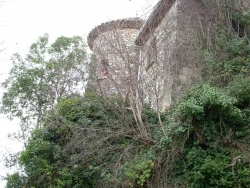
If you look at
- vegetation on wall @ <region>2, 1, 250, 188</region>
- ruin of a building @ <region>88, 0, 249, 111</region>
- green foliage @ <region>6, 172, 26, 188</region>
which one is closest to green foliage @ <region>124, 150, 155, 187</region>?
vegetation on wall @ <region>2, 1, 250, 188</region>

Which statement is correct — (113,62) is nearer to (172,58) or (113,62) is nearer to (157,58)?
(157,58)

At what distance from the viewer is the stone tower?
9.09m

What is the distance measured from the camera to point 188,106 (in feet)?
22.4

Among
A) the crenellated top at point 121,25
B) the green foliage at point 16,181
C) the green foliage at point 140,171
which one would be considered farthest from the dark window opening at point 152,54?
the green foliage at point 16,181

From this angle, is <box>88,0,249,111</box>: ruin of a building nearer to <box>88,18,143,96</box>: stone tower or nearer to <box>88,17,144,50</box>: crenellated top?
<box>88,18,143,96</box>: stone tower

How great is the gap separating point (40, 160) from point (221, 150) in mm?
Answer: 4264

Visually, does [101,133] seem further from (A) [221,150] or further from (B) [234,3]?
(B) [234,3]

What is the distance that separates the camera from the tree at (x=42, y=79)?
44.1 feet

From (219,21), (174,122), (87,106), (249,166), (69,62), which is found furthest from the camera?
(69,62)

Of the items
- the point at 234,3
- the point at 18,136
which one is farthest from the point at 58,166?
the point at 234,3

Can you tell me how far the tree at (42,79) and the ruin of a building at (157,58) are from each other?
2.85m

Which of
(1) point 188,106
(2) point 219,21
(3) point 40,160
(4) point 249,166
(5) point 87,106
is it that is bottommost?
(4) point 249,166

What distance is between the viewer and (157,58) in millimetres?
9852

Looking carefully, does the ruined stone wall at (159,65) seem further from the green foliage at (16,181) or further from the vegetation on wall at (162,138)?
the green foliage at (16,181)
